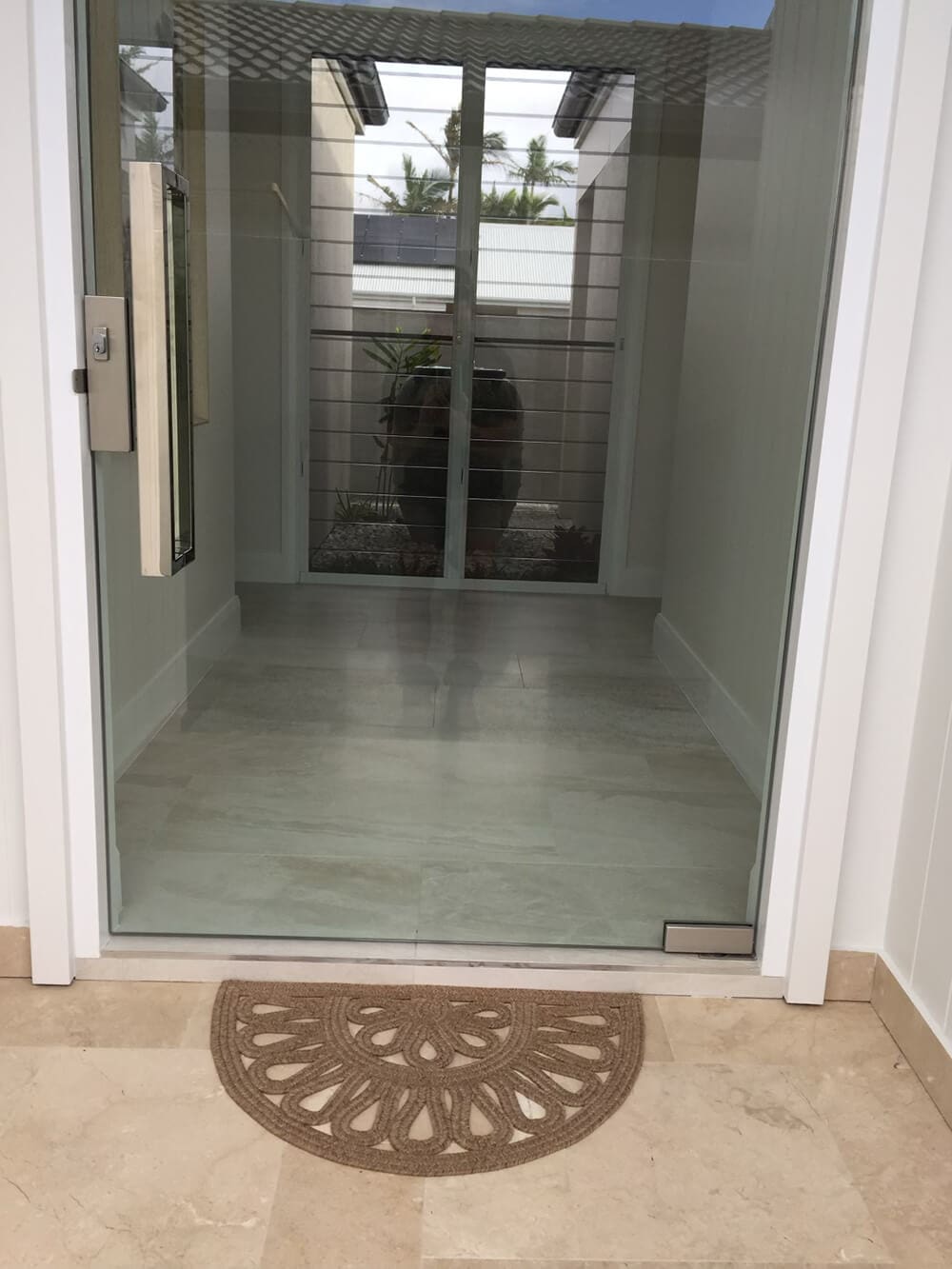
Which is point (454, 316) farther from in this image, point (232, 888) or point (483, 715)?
point (232, 888)

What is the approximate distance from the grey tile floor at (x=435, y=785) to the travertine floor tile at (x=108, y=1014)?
13cm

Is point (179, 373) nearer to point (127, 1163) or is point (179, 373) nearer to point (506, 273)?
point (506, 273)

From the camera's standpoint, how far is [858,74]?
1726 mm

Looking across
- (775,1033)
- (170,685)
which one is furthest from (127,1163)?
(775,1033)

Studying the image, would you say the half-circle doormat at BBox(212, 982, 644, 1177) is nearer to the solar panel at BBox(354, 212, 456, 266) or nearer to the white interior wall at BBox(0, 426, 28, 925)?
the white interior wall at BBox(0, 426, 28, 925)

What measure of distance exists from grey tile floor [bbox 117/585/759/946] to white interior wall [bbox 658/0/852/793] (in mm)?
99

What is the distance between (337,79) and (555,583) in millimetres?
941

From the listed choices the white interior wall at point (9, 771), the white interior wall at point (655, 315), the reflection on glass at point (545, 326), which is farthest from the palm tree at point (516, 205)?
the white interior wall at point (9, 771)

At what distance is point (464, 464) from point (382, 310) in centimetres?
30

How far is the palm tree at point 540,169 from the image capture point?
1807 millimetres

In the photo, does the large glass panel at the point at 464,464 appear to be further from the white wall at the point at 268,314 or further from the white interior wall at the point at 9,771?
the white interior wall at the point at 9,771

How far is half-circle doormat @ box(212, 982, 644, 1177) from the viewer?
163cm

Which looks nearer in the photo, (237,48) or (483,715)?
(237,48)

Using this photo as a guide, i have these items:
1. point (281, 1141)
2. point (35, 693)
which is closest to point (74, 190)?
point (35, 693)
